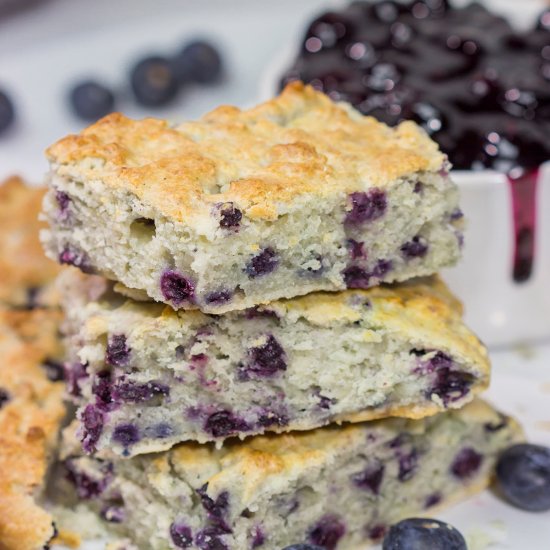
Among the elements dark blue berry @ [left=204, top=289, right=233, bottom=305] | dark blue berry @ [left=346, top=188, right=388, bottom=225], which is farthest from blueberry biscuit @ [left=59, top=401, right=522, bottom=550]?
dark blue berry @ [left=346, top=188, right=388, bottom=225]

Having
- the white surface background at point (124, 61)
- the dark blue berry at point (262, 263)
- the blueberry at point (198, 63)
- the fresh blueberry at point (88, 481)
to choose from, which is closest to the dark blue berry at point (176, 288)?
the dark blue berry at point (262, 263)

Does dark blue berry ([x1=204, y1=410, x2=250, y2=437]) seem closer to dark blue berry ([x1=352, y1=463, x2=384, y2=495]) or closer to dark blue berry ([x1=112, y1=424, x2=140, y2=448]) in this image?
dark blue berry ([x1=112, y1=424, x2=140, y2=448])

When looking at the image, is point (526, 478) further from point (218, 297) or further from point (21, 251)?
point (21, 251)

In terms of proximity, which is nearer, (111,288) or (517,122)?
(111,288)

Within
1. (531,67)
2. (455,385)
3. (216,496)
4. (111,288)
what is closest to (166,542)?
(216,496)

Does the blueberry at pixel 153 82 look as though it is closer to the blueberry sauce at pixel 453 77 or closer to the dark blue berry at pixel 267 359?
the blueberry sauce at pixel 453 77

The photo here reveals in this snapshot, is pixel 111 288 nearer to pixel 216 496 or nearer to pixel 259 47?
pixel 216 496

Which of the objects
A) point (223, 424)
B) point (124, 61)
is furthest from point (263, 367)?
point (124, 61)
